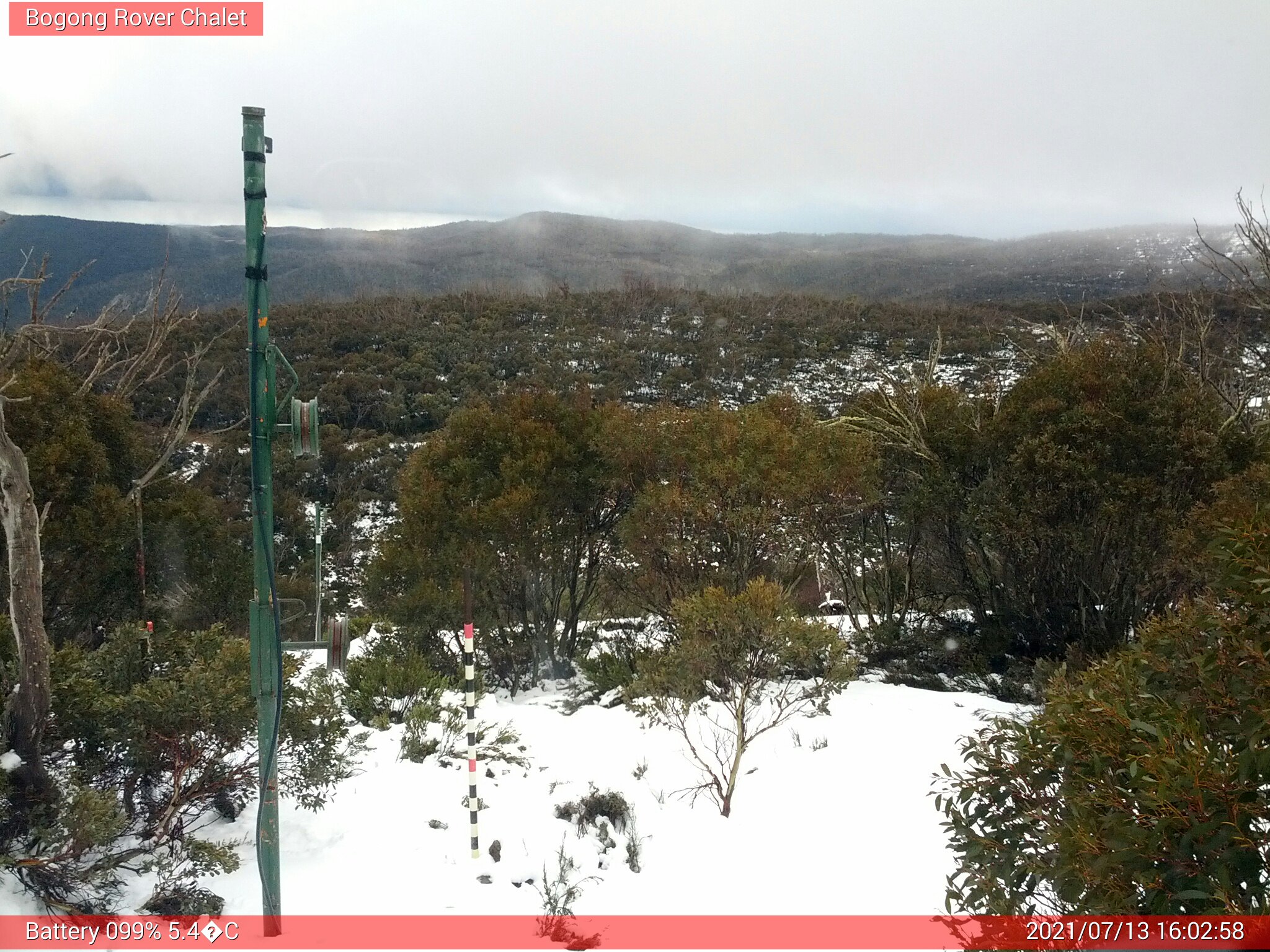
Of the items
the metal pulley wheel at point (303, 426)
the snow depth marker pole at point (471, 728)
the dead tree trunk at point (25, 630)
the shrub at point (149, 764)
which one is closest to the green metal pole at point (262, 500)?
the metal pulley wheel at point (303, 426)

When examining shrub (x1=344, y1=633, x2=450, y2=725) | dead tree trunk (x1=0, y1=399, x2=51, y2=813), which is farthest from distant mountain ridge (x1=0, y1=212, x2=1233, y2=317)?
shrub (x1=344, y1=633, x2=450, y2=725)

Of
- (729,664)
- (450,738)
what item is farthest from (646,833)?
(450,738)

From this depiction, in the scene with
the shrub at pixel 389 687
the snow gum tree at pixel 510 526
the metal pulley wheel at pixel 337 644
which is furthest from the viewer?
the snow gum tree at pixel 510 526

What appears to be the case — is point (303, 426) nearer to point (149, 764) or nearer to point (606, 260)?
point (149, 764)

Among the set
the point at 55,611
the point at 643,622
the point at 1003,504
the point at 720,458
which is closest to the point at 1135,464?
the point at 1003,504

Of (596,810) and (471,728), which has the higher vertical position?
(471,728)
